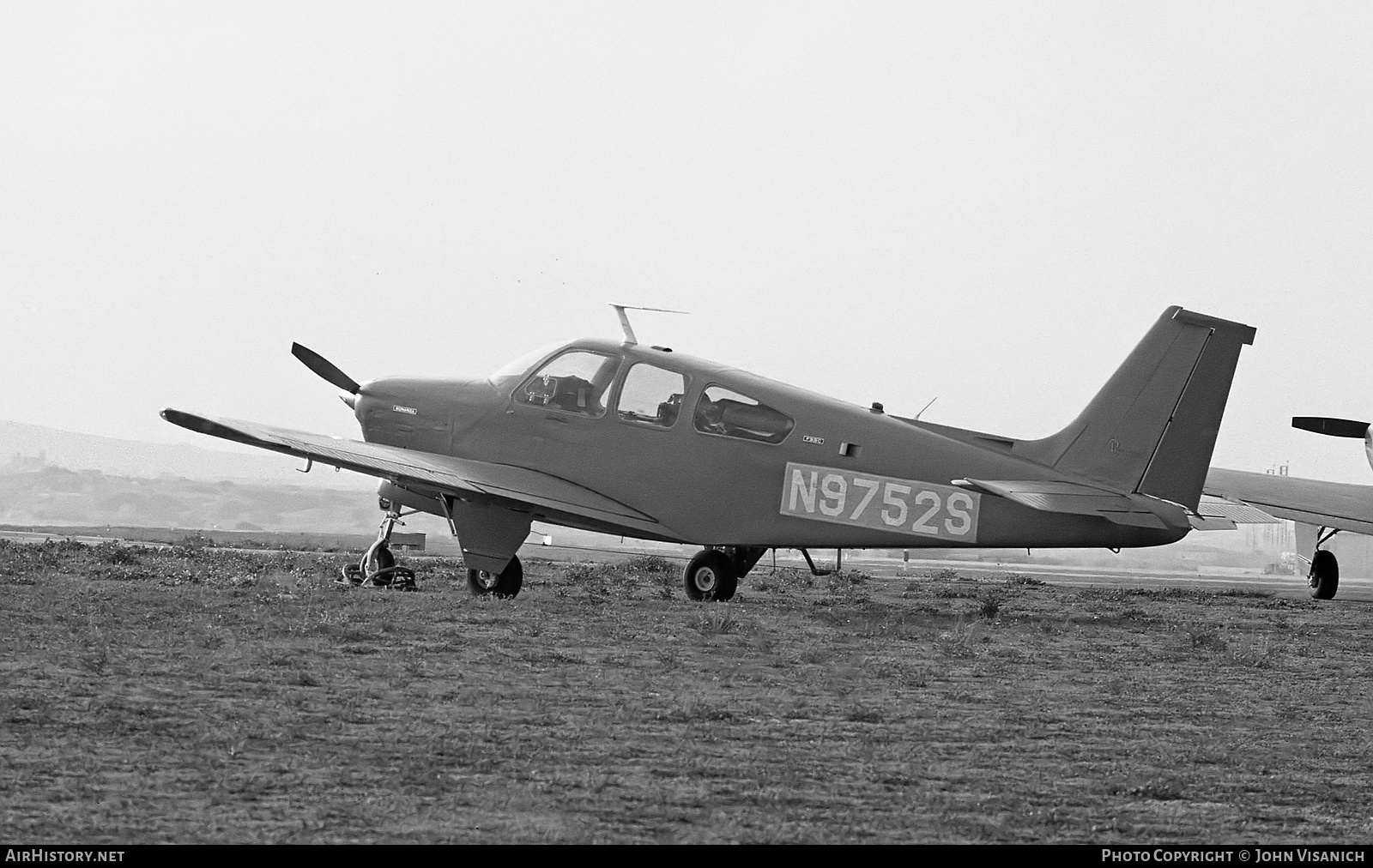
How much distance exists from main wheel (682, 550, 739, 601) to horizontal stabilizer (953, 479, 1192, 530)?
9.04ft

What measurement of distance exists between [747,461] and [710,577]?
138 centimetres

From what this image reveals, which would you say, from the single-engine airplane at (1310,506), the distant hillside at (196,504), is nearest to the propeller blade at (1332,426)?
the single-engine airplane at (1310,506)

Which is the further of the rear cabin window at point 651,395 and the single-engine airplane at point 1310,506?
the single-engine airplane at point 1310,506

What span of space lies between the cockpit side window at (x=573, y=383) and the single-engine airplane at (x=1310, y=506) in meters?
8.91

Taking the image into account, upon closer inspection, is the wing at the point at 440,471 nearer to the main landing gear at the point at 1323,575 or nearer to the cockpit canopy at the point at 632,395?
the cockpit canopy at the point at 632,395

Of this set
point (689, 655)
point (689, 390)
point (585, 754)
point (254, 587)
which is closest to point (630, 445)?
point (689, 390)

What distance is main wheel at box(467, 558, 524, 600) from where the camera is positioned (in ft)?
47.1

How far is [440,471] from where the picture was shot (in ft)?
47.9

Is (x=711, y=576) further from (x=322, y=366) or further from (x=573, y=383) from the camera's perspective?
(x=322, y=366)

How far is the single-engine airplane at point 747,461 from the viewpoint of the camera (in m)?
13.4

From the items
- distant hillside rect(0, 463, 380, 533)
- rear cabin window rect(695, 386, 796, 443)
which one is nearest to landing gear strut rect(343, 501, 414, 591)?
rear cabin window rect(695, 386, 796, 443)

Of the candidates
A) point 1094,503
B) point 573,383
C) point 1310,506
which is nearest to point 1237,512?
point 1310,506

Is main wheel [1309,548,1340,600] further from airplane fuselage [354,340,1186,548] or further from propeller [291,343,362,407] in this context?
propeller [291,343,362,407]

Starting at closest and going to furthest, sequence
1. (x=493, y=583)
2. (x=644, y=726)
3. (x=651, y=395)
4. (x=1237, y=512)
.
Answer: (x=644, y=726)
(x=493, y=583)
(x=651, y=395)
(x=1237, y=512)
